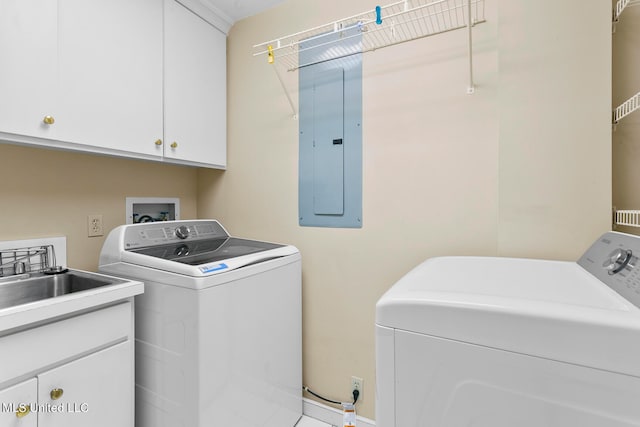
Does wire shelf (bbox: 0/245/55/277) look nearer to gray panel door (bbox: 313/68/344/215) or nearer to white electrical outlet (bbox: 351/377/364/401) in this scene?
gray panel door (bbox: 313/68/344/215)

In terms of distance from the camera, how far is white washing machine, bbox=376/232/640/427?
55cm

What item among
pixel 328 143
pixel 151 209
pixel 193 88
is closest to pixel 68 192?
pixel 151 209

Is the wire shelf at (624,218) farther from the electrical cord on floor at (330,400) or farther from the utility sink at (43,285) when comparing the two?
the utility sink at (43,285)

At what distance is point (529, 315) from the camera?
23.8 inches

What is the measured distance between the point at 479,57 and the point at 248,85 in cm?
141

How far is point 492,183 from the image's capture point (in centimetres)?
138

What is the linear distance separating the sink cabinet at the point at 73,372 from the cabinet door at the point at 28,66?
2.51 feet

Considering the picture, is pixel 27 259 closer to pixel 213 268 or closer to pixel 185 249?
pixel 185 249

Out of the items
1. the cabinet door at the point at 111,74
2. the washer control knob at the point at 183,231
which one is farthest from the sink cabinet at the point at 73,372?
the cabinet door at the point at 111,74

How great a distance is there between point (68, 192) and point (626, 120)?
8.24ft

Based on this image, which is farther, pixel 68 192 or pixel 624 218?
pixel 68 192

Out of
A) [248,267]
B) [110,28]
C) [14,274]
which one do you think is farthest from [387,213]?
[14,274]

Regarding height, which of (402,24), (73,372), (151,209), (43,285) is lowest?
(73,372)

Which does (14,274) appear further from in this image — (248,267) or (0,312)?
(248,267)
